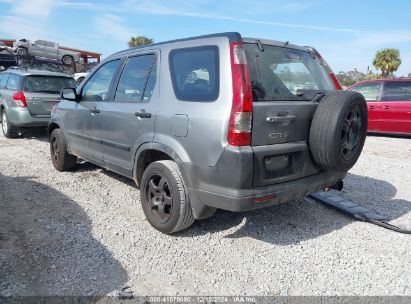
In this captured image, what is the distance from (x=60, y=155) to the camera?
564 centimetres

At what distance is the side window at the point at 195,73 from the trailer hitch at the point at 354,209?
89.9 inches

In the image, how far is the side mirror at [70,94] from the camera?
495 centimetres

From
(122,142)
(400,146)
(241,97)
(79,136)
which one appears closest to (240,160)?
(241,97)

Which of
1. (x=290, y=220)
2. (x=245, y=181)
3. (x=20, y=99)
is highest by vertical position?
(x=20, y=99)

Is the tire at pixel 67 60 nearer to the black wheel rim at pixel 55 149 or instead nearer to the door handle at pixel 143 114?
the black wheel rim at pixel 55 149

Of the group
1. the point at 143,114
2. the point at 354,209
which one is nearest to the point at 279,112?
the point at 143,114

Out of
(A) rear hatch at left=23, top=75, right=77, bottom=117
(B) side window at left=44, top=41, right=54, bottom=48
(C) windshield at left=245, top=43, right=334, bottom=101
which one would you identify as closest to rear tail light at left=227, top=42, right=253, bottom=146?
(C) windshield at left=245, top=43, right=334, bottom=101

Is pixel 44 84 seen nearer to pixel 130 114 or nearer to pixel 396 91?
pixel 130 114

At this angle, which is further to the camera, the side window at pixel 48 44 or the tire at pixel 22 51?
the side window at pixel 48 44

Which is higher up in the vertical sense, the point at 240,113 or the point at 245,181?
the point at 240,113

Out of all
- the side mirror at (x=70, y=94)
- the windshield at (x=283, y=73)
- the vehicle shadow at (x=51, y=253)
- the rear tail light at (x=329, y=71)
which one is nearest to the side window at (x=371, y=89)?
the rear tail light at (x=329, y=71)

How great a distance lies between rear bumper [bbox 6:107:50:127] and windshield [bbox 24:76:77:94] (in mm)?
515

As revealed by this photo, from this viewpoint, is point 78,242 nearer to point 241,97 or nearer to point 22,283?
point 22,283

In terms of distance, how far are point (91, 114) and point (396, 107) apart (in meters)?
8.23
